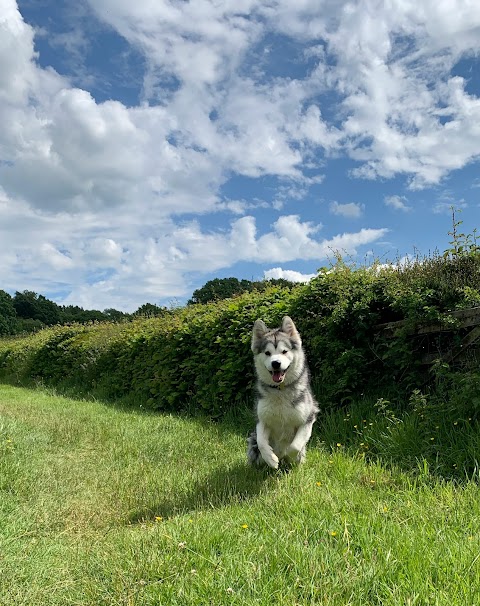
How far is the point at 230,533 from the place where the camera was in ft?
10.5

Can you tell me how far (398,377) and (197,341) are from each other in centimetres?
431

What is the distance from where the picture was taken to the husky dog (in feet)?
16.0

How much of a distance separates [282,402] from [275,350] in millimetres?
560

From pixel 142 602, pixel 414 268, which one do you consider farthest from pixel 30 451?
pixel 414 268

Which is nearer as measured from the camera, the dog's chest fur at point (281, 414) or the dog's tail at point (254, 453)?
the dog's chest fur at point (281, 414)

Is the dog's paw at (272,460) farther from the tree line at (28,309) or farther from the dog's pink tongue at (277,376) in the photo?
the tree line at (28,309)

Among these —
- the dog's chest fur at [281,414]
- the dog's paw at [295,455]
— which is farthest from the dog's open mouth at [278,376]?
the dog's paw at [295,455]

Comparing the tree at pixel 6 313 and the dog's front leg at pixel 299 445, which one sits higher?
the tree at pixel 6 313

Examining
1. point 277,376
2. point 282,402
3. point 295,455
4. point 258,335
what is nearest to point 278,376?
point 277,376

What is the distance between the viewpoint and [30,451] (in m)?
5.86

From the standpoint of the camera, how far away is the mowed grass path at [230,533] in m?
2.54

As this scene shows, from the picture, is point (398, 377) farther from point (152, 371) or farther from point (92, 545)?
point (152, 371)

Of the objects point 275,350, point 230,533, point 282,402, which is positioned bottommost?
point 230,533

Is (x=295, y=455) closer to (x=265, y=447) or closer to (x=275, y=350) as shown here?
(x=265, y=447)
